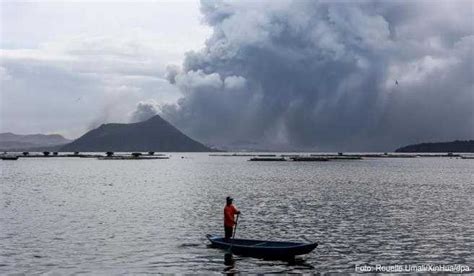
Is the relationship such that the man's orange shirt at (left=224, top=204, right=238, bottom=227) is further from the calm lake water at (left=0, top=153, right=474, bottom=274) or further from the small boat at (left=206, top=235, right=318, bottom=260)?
the calm lake water at (left=0, top=153, right=474, bottom=274)


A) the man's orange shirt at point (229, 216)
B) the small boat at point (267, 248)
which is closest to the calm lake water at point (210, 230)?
the small boat at point (267, 248)

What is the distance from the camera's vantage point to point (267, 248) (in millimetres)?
32719

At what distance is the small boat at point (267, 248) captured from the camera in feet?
106

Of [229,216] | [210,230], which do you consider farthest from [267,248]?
[210,230]

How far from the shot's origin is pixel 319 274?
1147 inches

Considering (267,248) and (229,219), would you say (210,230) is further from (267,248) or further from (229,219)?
(267,248)

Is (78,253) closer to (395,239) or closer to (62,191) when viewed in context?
(395,239)

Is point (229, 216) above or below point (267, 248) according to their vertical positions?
above

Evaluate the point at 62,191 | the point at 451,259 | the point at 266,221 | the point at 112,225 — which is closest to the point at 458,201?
the point at 266,221

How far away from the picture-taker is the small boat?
32281 mm

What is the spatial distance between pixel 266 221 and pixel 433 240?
15569 mm

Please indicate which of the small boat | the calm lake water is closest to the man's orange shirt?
the small boat

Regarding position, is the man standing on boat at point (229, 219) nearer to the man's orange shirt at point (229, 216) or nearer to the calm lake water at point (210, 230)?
the man's orange shirt at point (229, 216)

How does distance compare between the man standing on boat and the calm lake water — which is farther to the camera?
the man standing on boat
